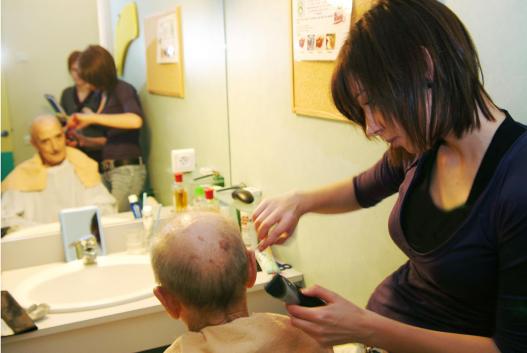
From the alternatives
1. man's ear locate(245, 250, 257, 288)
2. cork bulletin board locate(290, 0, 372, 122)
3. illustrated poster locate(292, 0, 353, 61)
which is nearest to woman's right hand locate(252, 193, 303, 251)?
man's ear locate(245, 250, 257, 288)

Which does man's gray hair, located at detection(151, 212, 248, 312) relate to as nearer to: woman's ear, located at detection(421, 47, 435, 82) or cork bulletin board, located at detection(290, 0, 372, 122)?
woman's ear, located at detection(421, 47, 435, 82)

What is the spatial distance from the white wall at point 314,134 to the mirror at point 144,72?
0.09 meters

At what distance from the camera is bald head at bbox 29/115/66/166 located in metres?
1.79

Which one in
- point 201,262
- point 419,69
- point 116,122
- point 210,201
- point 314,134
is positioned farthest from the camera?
point 210,201

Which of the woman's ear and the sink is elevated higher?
the woman's ear

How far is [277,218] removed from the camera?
1304 mm

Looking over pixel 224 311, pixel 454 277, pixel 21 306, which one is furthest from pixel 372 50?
pixel 21 306

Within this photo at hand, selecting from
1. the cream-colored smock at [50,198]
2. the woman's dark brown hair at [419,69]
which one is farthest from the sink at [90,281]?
the woman's dark brown hair at [419,69]

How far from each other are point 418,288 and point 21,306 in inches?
46.9

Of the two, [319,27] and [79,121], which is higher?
[319,27]

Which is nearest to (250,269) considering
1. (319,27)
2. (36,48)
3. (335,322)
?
(335,322)

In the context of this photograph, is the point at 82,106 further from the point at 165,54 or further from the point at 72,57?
the point at 165,54

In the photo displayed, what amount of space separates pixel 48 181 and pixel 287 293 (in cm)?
128

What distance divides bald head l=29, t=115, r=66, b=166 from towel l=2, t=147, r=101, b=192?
2 centimetres
